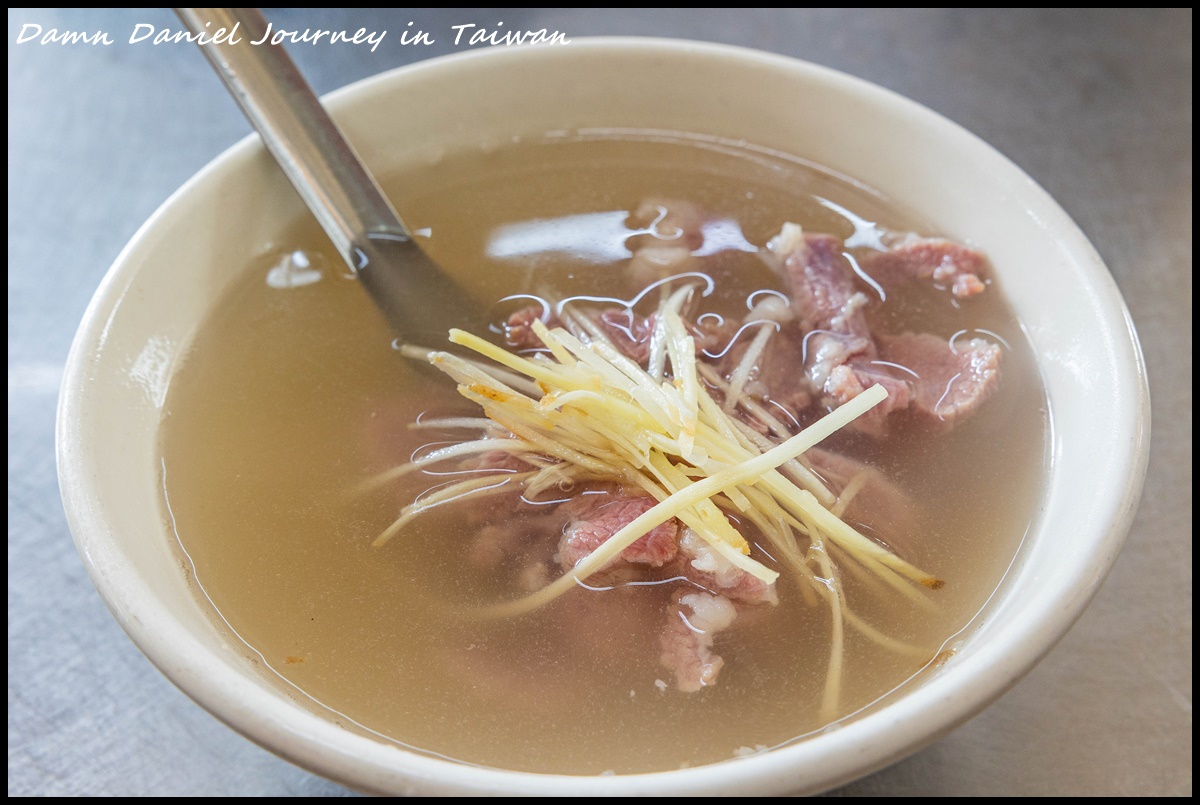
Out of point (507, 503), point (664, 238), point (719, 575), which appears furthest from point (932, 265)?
point (507, 503)

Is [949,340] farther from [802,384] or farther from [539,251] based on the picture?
[539,251]

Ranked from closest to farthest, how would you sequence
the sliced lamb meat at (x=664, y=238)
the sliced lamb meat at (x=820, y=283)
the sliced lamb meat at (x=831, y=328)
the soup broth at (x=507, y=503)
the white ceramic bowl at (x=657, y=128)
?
the white ceramic bowl at (x=657, y=128)
the soup broth at (x=507, y=503)
the sliced lamb meat at (x=831, y=328)
the sliced lamb meat at (x=820, y=283)
the sliced lamb meat at (x=664, y=238)

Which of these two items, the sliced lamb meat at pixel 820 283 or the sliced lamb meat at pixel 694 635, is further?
the sliced lamb meat at pixel 820 283

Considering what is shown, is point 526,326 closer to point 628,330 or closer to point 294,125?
point 628,330

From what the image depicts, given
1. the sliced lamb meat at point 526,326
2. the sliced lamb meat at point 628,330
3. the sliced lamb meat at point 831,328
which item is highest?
the sliced lamb meat at point 526,326

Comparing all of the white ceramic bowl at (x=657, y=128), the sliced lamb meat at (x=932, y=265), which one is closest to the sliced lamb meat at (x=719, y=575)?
the white ceramic bowl at (x=657, y=128)

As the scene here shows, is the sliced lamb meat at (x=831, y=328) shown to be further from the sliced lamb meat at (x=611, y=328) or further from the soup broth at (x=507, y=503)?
the sliced lamb meat at (x=611, y=328)

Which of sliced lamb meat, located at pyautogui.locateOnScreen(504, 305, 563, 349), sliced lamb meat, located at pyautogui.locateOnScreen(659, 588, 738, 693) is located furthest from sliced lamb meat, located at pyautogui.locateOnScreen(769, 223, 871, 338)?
sliced lamb meat, located at pyautogui.locateOnScreen(659, 588, 738, 693)
